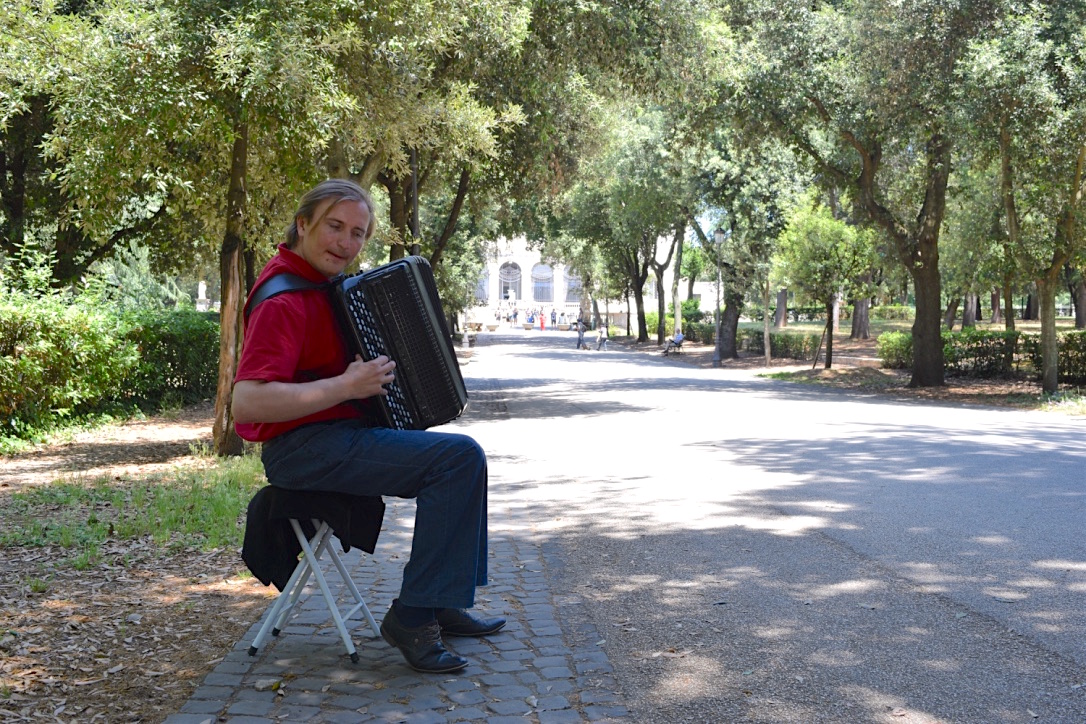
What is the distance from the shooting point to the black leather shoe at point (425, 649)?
398 cm

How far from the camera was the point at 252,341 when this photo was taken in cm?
374

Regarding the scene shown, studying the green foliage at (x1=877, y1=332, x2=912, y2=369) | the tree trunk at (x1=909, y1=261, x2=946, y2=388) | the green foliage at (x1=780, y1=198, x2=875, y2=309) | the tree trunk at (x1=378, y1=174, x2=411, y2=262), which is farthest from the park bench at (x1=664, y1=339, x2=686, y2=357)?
the tree trunk at (x1=378, y1=174, x2=411, y2=262)

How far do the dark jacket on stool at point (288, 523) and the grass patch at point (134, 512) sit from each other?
2.27 metres

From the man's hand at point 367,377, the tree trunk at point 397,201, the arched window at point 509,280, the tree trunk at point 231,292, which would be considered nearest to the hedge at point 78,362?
the tree trunk at point 231,292

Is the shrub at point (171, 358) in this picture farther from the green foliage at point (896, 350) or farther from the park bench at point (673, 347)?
the park bench at point (673, 347)

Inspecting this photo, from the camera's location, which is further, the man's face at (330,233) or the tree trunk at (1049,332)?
the tree trunk at (1049,332)

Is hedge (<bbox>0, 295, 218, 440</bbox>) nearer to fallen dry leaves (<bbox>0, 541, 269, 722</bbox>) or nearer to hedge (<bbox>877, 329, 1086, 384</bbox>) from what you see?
fallen dry leaves (<bbox>0, 541, 269, 722</bbox>)

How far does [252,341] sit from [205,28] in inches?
261

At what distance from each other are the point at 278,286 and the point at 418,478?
0.87 m

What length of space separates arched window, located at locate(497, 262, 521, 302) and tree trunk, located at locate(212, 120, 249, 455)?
108 metres

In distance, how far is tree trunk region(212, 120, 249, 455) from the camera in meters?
10.7

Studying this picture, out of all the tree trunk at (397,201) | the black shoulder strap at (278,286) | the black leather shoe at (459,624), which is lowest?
the black leather shoe at (459,624)

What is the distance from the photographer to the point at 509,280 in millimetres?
120875

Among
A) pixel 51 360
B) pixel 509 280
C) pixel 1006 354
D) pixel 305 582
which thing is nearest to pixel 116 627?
pixel 305 582
